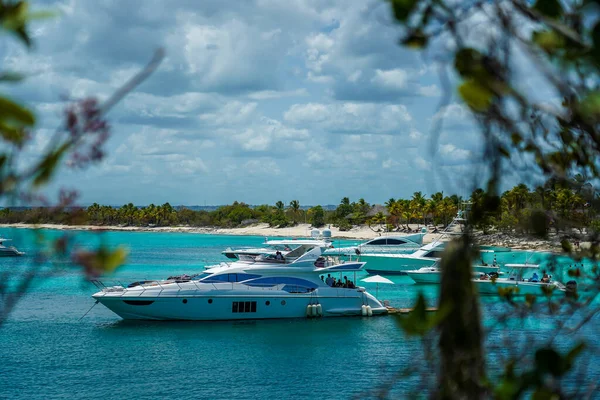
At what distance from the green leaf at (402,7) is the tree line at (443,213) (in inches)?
39.0

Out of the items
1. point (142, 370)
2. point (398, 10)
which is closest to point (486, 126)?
point (398, 10)

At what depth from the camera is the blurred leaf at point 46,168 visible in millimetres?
1730

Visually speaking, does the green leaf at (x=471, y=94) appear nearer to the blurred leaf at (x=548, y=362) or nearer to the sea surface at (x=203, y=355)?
the blurred leaf at (x=548, y=362)

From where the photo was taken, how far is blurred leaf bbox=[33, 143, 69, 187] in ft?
5.68

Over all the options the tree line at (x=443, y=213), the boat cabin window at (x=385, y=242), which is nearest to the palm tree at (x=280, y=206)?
the tree line at (x=443, y=213)

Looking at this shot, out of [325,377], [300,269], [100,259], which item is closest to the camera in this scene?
[100,259]

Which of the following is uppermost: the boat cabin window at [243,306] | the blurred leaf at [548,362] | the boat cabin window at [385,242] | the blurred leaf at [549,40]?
the blurred leaf at [549,40]

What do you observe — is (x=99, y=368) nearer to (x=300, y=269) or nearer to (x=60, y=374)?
(x=60, y=374)

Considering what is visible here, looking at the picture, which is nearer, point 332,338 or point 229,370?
point 229,370

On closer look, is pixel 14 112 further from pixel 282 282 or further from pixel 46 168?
pixel 282 282

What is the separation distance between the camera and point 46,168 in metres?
1.74

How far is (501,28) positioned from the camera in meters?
2.81

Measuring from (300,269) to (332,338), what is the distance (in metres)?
5.92

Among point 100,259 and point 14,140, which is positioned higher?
point 14,140
